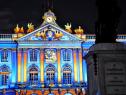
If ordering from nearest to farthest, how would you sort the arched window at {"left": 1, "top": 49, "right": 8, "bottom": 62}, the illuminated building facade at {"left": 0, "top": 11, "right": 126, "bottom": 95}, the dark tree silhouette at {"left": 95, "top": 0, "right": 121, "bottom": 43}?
the dark tree silhouette at {"left": 95, "top": 0, "right": 121, "bottom": 43}
the illuminated building facade at {"left": 0, "top": 11, "right": 126, "bottom": 95}
the arched window at {"left": 1, "top": 49, "right": 8, "bottom": 62}

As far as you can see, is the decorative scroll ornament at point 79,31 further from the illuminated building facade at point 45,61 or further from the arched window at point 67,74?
the arched window at point 67,74

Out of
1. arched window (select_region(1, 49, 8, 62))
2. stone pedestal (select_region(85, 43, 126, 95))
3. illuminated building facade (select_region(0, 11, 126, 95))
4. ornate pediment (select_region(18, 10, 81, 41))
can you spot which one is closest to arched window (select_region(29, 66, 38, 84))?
illuminated building facade (select_region(0, 11, 126, 95))

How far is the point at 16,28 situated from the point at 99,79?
4469 cm

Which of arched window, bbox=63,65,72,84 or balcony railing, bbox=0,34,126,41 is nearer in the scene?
arched window, bbox=63,65,72,84

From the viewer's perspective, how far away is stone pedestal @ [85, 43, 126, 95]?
45.9ft

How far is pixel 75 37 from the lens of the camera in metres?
56.9

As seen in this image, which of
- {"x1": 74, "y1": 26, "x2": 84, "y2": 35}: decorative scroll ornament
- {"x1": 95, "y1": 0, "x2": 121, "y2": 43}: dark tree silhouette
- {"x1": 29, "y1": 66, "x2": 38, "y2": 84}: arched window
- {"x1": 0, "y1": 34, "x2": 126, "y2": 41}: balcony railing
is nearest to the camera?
{"x1": 95, "y1": 0, "x2": 121, "y2": 43}: dark tree silhouette

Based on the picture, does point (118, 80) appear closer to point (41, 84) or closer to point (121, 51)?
point (121, 51)

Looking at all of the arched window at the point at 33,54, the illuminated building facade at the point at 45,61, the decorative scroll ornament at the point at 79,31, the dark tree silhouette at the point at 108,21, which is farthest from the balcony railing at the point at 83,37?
the dark tree silhouette at the point at 108,21

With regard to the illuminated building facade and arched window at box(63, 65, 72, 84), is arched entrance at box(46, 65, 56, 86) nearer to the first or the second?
the illuminated building facade

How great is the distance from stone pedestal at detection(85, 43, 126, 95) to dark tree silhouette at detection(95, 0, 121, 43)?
1.55ft

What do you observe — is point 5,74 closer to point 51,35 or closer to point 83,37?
point 51,35

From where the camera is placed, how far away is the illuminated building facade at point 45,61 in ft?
182

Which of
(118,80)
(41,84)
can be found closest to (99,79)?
(118,80)
